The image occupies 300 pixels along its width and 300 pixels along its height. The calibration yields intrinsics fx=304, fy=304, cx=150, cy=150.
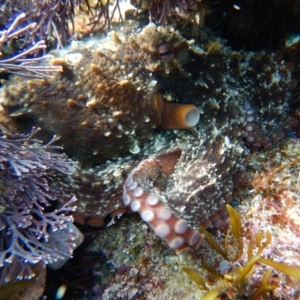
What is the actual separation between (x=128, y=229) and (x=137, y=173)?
30.1 inches

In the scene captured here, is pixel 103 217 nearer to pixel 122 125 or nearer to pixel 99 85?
pixel 122 125

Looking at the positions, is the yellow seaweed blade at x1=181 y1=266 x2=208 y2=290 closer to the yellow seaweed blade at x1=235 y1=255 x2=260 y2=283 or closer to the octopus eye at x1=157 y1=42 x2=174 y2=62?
the yellow seaweed blade at x1=235 y1=255 x2=260 y2=283

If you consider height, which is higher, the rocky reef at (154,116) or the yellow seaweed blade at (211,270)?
the rocky reef at (154,116)

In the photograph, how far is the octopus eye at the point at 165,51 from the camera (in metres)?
2.90

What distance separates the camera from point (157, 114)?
310 cm

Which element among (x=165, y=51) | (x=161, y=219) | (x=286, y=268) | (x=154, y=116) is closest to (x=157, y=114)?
(x=154, y=116)

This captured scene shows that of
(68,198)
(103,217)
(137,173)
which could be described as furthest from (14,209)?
(137,173)

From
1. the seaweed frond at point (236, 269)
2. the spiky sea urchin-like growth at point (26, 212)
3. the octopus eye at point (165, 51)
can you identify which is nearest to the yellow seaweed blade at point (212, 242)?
the seaweed frond at point (236, 269)

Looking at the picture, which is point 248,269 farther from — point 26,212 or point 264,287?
point 26,212

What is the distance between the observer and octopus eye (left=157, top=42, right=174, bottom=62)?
9.53 ft

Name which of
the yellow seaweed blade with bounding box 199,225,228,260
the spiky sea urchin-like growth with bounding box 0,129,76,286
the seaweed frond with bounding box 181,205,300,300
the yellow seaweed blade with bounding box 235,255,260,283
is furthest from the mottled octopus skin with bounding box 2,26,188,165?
the yellow seaweed blade with bounding box 235,255,260,283

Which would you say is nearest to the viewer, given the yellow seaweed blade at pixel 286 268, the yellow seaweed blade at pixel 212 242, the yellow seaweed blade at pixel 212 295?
the yellow seaweed blade at pixel 286 268

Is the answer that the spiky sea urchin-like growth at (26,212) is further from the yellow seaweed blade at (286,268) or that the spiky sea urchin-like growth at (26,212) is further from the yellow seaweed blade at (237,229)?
the yellow seaweed blade at (286,268)

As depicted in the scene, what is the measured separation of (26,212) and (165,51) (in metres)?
1.92
